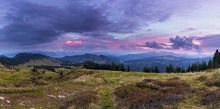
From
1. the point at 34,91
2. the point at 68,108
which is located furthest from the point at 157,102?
the point at 34,91

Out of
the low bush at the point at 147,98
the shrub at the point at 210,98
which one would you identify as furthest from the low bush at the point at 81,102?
the shrub at the point at 210,98

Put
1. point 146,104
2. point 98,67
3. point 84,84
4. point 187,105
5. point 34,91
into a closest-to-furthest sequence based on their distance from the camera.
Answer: point 187,105
point 146,104
point 34,91
point 84,84
point 98,67

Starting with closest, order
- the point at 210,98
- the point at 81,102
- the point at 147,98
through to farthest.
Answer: the point at 210,98
the point at 147,98
the point at 81,102

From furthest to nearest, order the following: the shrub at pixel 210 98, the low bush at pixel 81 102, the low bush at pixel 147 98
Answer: the low bush at pixel 81 102 < the low bush at pixel 147 98 < the shrub at pixel 210 98

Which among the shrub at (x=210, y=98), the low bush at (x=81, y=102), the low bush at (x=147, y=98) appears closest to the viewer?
the shrub at (x=210, y=98)

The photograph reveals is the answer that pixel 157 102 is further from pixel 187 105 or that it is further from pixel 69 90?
pixel 69 90

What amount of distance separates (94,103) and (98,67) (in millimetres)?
128180

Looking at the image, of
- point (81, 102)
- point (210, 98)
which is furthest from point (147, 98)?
Answer: point (81, 102)

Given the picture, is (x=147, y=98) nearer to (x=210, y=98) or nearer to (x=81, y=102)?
(x=210, y=98)

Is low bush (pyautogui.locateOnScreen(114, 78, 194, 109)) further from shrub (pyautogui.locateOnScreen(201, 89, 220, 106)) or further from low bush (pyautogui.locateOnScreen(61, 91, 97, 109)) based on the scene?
low bush (pyautogui.locateOnScreen(61, 91, 97, 109))

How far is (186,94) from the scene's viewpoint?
1201 inches

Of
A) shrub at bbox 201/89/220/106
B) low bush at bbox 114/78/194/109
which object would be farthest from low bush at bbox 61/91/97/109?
shrub at bbox 201/89/220/106

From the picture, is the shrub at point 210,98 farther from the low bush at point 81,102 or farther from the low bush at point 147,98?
the low bush at point 81,102

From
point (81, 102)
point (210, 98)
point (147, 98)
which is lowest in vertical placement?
point (81, 102)
